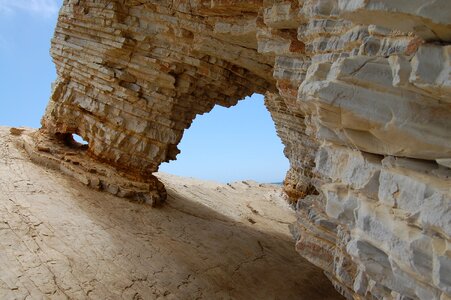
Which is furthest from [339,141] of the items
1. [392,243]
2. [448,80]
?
[448,80]

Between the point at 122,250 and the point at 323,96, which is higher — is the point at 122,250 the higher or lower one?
the lower one

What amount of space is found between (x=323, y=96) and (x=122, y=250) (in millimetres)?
6381

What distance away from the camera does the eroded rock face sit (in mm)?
3141

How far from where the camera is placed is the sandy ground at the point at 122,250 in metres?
7.27

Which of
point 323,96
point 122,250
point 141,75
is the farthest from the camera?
point 141,75

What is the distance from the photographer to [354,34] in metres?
4.96

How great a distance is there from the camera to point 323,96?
13.0 feet

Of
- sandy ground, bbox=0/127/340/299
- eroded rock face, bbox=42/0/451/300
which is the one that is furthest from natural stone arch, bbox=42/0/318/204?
sandy ground, bbox=0/127/340/299

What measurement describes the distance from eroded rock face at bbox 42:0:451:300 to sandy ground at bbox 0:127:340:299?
1918 millimetres

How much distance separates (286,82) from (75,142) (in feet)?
28.5

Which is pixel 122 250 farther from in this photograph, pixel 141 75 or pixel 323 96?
pixel 323 96

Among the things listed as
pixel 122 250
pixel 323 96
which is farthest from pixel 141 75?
pixel 323 96

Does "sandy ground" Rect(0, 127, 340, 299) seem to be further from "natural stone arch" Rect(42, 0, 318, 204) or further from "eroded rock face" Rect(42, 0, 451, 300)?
"eroded rock face" Rect(42, 0, 451, 300)

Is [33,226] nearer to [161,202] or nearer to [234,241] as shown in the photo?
[161,202]
